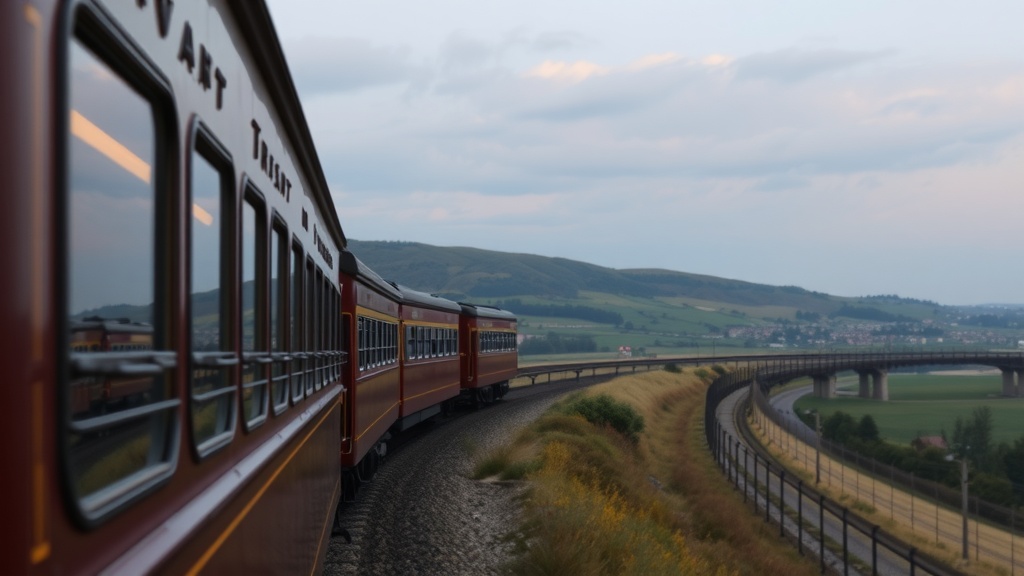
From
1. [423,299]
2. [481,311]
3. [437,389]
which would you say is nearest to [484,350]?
[481,311]

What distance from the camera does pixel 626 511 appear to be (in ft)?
58.6

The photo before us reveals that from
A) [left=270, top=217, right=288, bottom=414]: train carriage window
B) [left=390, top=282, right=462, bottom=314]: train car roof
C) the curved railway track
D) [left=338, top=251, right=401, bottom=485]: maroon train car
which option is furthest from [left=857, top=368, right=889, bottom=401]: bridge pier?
[left=270, top=217, right=288, bottom=414]: train carriage window

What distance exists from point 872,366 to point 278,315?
143979mm

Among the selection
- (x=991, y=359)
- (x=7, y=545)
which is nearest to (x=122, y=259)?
(x=7, y=545)

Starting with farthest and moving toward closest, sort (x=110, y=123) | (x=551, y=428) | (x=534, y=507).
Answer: (x=551, y=428) < (x=534, y=507) < (x=110, y=123)

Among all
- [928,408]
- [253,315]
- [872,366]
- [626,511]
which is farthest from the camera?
[872,366]

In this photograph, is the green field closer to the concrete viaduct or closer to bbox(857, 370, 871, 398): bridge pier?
the concrete viaduct

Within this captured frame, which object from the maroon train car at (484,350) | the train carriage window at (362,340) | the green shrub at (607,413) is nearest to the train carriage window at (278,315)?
the train carriage window at (362,340)

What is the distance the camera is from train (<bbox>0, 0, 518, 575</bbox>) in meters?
1.74

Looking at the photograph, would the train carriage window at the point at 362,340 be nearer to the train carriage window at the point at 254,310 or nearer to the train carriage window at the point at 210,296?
the train carriage window at the point at 254,310

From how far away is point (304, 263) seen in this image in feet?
22.5

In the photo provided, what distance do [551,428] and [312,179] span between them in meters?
20.1

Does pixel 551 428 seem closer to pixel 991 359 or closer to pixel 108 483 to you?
pixel 108 483

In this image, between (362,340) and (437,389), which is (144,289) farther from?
(437,389)
